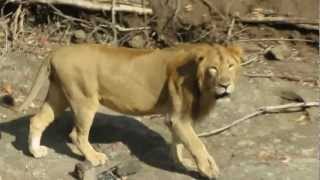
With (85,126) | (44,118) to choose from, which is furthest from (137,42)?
(85,126)

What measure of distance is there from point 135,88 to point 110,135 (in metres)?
0.89

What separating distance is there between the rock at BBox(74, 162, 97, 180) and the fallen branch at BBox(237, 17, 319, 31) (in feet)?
10.3

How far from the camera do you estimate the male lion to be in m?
7.05

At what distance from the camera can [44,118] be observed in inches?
303

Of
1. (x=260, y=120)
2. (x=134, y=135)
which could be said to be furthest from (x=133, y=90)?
(x=260, y=120)

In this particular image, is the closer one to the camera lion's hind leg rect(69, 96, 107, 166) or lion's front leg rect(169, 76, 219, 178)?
lion's front leg rect(169, 76, 219, 178)

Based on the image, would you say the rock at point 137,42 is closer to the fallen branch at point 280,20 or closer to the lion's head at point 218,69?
the fallen branch at point 280,20

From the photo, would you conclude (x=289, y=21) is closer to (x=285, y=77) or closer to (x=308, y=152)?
(x=285, y=77)

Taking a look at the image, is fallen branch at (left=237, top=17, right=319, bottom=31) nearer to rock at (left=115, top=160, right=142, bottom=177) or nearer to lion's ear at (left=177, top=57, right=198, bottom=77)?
lion's ear at (left=177, top=57, right=198, bottom=77)

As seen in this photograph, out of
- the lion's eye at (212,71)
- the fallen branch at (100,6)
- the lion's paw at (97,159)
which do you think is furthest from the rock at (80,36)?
the lion's eye at (212,71)

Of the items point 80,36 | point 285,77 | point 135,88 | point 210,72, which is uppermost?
point 210,72

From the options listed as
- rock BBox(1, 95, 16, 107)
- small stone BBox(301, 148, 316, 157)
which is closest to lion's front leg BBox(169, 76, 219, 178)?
small stone BBox(301, 148, 316, 157)

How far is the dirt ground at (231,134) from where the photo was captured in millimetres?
7312

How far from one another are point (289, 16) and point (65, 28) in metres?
2.49
